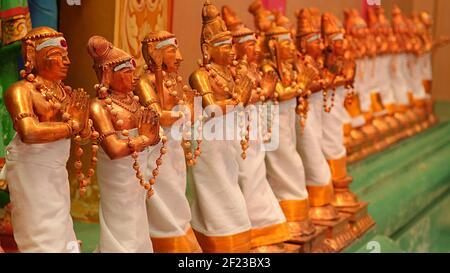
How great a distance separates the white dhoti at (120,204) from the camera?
2.42 m

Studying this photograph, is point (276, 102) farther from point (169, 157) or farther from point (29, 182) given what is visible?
point (29, 182)

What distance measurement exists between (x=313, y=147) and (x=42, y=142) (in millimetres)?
1611

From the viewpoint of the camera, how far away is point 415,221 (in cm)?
443

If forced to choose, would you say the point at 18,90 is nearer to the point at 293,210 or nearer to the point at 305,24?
the point at 293,210

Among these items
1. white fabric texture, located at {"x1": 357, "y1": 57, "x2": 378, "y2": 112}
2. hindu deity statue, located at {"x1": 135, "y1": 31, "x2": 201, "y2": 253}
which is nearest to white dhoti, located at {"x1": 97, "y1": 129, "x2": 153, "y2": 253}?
hindu deity statue, located at {"x1": 135, "y1": 31, "x2": 201, "y2": 253}

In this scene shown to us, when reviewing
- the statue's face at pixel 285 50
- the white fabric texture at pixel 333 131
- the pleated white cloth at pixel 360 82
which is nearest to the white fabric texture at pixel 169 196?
the statue's face at pixel 285 50

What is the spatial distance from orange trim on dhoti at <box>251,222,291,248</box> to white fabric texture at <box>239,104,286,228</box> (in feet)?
0.05

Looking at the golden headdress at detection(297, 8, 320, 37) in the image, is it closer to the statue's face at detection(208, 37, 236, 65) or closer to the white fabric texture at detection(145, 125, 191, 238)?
the statue's face at detection(208, 37, 236, 65)

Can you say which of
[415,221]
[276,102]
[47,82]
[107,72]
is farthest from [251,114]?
[415,221]

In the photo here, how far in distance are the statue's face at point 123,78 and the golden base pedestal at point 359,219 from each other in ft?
5.27

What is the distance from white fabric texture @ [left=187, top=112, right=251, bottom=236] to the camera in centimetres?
286

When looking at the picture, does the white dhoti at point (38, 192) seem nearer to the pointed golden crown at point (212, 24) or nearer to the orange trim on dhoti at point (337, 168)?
the pointed golden crown at point (212, 24)

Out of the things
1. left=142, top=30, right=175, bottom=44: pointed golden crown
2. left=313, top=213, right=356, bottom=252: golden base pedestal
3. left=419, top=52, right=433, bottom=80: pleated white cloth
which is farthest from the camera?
left=419, top=52, right=433, bottom=80: pleated white cloth
